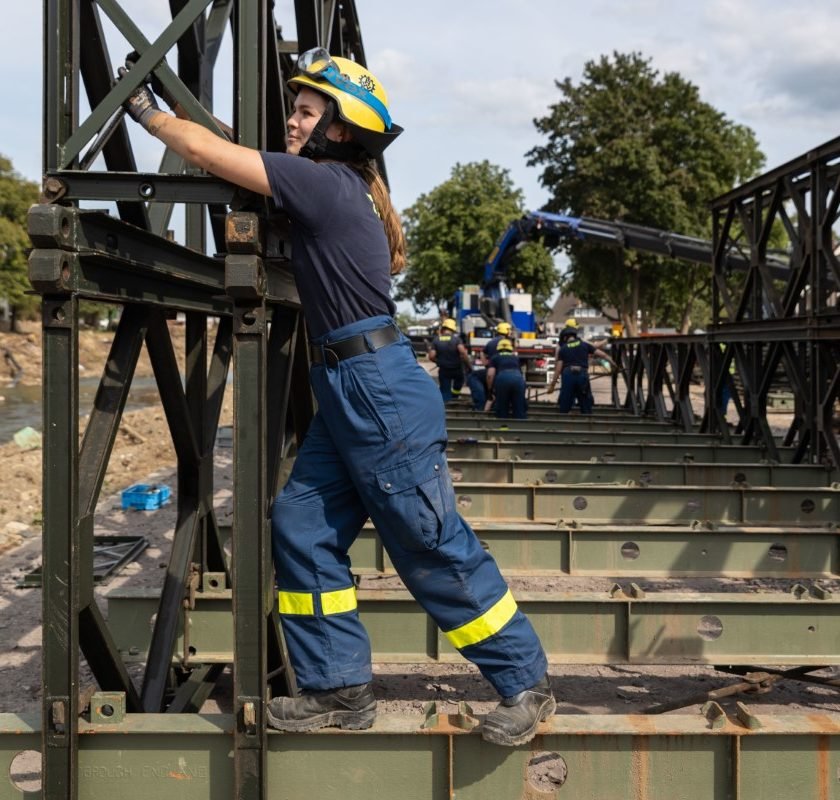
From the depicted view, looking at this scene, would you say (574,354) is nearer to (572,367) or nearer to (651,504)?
(572,367)

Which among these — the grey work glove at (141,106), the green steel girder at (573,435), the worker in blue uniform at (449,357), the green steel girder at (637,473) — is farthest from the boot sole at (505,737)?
the worker in blue uniform at (449,357)

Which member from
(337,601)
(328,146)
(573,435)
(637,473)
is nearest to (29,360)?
(573,435)

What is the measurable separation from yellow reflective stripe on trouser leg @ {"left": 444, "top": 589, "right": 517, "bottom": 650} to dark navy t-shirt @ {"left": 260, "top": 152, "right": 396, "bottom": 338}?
3.21 ft

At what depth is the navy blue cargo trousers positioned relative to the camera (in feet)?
8.91

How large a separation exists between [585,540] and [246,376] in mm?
3254

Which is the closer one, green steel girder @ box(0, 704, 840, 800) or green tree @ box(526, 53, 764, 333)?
green steel girder @ box(0, 704, 840, 800)

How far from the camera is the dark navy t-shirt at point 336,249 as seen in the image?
2.70 m

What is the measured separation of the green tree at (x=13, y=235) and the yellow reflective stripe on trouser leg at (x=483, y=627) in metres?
52.7

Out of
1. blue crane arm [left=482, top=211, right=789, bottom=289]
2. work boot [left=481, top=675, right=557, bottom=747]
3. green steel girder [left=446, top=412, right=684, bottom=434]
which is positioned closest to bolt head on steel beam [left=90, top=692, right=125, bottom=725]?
work boot [left=481, top=675, right=557, bottom=747]

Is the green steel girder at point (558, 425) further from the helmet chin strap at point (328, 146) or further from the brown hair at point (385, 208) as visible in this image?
the helmet chin strap at point (328, 146)

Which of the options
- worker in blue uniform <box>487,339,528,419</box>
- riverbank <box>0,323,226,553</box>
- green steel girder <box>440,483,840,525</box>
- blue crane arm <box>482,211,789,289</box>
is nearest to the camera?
green steel girder <box>440,483,840,525</box>

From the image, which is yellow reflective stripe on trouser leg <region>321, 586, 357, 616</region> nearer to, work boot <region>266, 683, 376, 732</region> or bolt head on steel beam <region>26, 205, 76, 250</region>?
work boot <region>266, 683, 376, 732</region>

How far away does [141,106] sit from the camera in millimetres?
2748

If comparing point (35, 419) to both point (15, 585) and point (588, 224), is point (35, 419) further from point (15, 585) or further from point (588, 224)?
point (15, 585)
